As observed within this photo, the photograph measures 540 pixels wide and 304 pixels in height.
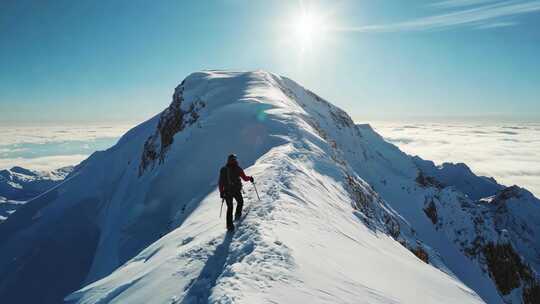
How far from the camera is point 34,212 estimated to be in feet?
294

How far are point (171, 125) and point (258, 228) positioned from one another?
38.2 m

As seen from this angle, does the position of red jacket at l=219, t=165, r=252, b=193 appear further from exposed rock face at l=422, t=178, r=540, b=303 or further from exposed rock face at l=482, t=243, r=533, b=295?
exposed rock face at l=482, t=243, r=533, b=295

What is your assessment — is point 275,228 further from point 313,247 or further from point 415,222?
point 415,222

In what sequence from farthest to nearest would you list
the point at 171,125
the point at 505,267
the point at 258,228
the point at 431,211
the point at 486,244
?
the point at 431,211, the point at 486,244, the point at 505,267, the point at 171,125, the point at 258,228

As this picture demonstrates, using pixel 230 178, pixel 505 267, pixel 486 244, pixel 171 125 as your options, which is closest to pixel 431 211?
pixel 486 244

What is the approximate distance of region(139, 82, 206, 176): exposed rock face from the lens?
1672 inches

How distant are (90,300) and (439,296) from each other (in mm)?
11532

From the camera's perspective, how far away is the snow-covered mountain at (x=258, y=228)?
8.60 meters

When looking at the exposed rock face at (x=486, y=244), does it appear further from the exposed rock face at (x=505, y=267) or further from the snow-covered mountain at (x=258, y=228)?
the snow-covered mountain at (x=258, y=228)

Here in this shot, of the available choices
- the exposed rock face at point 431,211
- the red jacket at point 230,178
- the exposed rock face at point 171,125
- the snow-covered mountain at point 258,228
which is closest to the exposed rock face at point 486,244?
the exposed rock face at point 431,211

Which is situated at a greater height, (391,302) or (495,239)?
(391,302)

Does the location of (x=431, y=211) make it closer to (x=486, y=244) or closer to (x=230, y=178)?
(x=486, y=244)

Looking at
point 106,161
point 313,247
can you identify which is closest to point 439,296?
point 313,247

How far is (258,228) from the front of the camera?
10391mm
